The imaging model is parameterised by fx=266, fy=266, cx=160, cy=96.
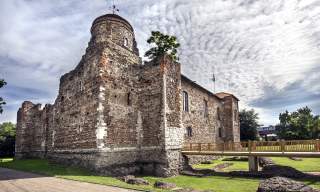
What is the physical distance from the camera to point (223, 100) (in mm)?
37500

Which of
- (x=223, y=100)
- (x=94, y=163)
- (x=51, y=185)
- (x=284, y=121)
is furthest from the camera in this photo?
(x=284, y=121)

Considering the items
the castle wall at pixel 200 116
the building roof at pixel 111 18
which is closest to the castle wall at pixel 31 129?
the building roof at pixel 111 18

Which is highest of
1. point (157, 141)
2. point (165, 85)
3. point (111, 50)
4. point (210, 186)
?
point (111, 50)

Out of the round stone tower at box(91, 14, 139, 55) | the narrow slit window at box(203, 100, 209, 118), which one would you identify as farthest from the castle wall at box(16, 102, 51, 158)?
the narrow slit window at box(203, 100, 209, 118)

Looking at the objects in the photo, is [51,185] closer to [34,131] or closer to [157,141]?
[157,141]

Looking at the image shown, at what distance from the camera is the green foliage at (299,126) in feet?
151

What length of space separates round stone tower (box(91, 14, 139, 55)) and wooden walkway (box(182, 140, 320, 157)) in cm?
1020

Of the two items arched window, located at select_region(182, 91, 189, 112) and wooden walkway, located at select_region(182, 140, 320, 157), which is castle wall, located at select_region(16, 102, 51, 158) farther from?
wooden walkway, located at select_region(182, 140, 320, 157)

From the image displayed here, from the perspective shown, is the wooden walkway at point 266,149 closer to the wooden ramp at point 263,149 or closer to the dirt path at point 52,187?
the wooden ramp at point 263,149

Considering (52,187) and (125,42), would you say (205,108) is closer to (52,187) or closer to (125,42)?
(125,42)

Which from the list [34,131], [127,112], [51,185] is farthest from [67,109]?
[34,131]

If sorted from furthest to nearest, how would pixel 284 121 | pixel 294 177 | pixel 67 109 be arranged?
1. pixel 284 121
2. pixel 67 109
3. pixel 294 177

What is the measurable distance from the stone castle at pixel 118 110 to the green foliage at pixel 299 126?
3331 centimetres

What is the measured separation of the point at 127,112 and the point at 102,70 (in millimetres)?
3822
